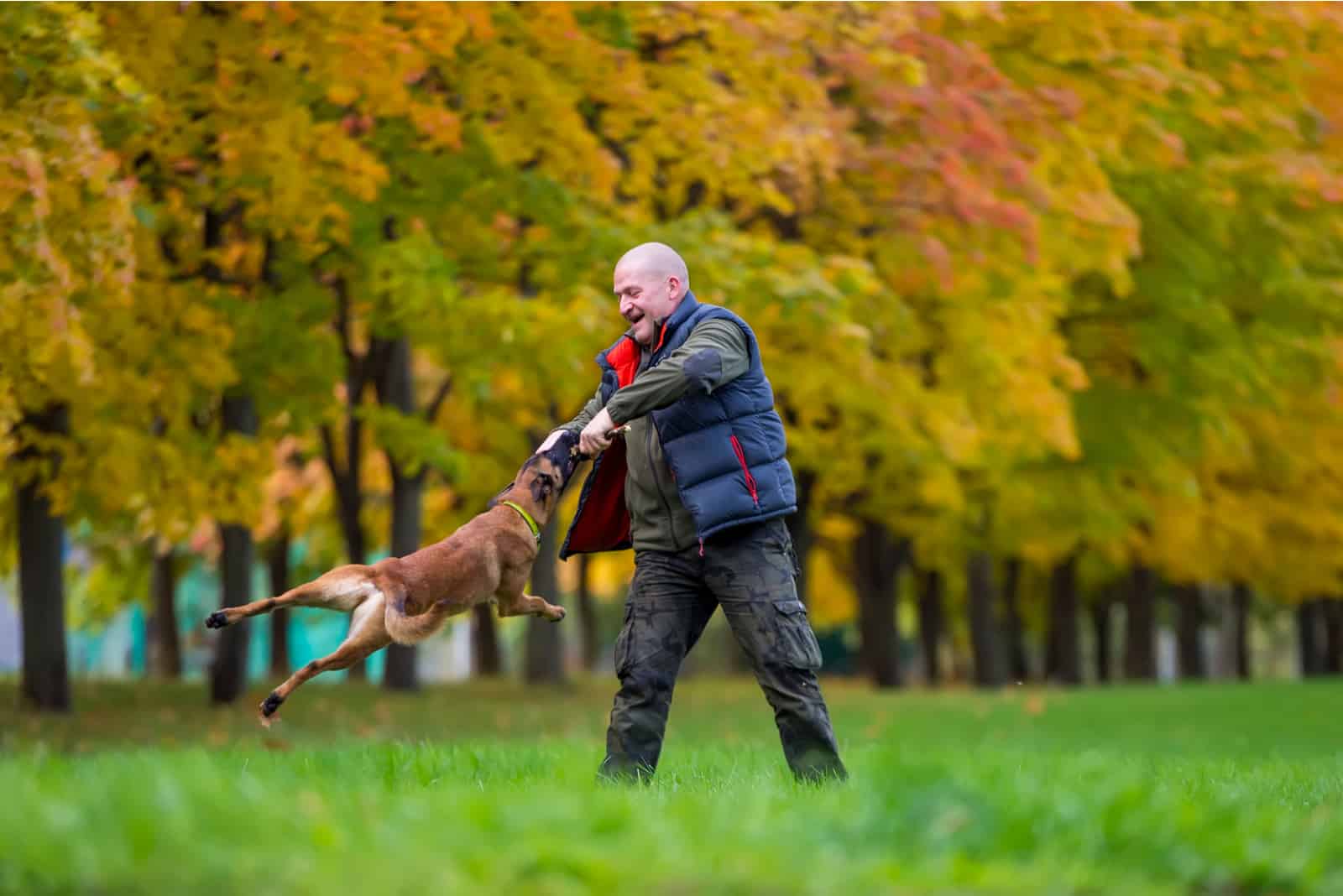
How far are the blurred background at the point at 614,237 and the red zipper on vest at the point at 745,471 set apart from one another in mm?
4271

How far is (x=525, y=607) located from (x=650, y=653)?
1.97ft

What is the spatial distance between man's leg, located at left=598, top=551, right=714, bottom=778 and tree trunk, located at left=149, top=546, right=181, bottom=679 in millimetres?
18482

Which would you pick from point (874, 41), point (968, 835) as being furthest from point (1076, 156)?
point (968, 835)

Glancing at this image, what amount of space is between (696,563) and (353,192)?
6.31 metres

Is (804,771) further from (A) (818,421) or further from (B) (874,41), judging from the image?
(A) (818,421)

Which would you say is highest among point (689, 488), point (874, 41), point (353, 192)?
point (874, 41)

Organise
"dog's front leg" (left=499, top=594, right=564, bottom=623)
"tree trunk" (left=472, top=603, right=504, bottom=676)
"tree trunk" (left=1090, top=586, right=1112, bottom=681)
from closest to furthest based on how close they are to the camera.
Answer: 1. "dog's front leg" (left=499, top=594, right=564, bottom=623)
2. "tree trunk" (left=472, top=603, right=504, bottom=676)
3. "tree trunk" (left=1090, top=586, right=1112, bottom=681)

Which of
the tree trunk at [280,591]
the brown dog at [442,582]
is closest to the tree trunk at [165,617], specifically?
the tree trunk at [280,591]

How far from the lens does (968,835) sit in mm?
4012

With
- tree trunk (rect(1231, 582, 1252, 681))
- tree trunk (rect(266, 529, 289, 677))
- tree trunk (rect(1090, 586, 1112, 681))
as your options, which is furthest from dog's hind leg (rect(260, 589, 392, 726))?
tree trunk (rect(1231, 582, 1252, 681))

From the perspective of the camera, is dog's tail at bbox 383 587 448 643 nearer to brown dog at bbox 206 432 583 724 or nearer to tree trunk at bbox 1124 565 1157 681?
brown dog at bbox 206 432 583 724

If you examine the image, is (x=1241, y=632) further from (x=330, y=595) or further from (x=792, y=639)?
(x=330, y=595)

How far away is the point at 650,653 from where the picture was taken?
19.8 ft

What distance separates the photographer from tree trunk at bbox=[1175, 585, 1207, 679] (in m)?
37.9
